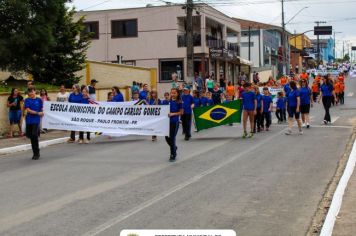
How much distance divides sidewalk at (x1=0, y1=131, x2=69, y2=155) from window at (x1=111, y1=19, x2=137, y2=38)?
29323 mm

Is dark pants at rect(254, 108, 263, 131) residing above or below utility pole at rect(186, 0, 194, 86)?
below

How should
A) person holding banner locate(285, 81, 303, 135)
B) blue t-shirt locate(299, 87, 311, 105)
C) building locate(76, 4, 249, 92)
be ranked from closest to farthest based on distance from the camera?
person holding banner locate(285, 81, 303, 135), blue t-shirt locate(299, 87, 311, 105), building locate(76, 4, 249, 92)

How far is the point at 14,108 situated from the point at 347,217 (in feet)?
46.2

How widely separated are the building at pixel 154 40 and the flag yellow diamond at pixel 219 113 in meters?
28.4

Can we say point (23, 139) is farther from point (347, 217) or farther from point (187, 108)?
point (347, 217)

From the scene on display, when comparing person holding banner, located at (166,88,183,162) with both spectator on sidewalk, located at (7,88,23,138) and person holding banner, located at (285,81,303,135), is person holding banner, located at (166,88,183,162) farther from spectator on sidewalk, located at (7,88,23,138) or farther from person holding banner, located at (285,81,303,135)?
spectator on sidewalk, located at (7,88,23,138)

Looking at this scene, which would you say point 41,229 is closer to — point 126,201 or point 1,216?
point 1,216

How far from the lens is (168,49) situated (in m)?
47.9

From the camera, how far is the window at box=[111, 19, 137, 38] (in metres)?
49.1

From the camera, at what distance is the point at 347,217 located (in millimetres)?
7516

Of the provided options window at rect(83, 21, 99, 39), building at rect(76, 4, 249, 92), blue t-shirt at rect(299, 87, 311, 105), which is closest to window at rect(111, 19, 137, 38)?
building at rect(76, 4, 249, 92)

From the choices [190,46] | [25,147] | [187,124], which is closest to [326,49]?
[190,46]

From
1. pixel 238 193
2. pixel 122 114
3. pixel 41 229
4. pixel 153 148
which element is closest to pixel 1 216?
pixel 41 229

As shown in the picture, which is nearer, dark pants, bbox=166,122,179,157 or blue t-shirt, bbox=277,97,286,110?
dark pants, bbox=166,122,179,157
